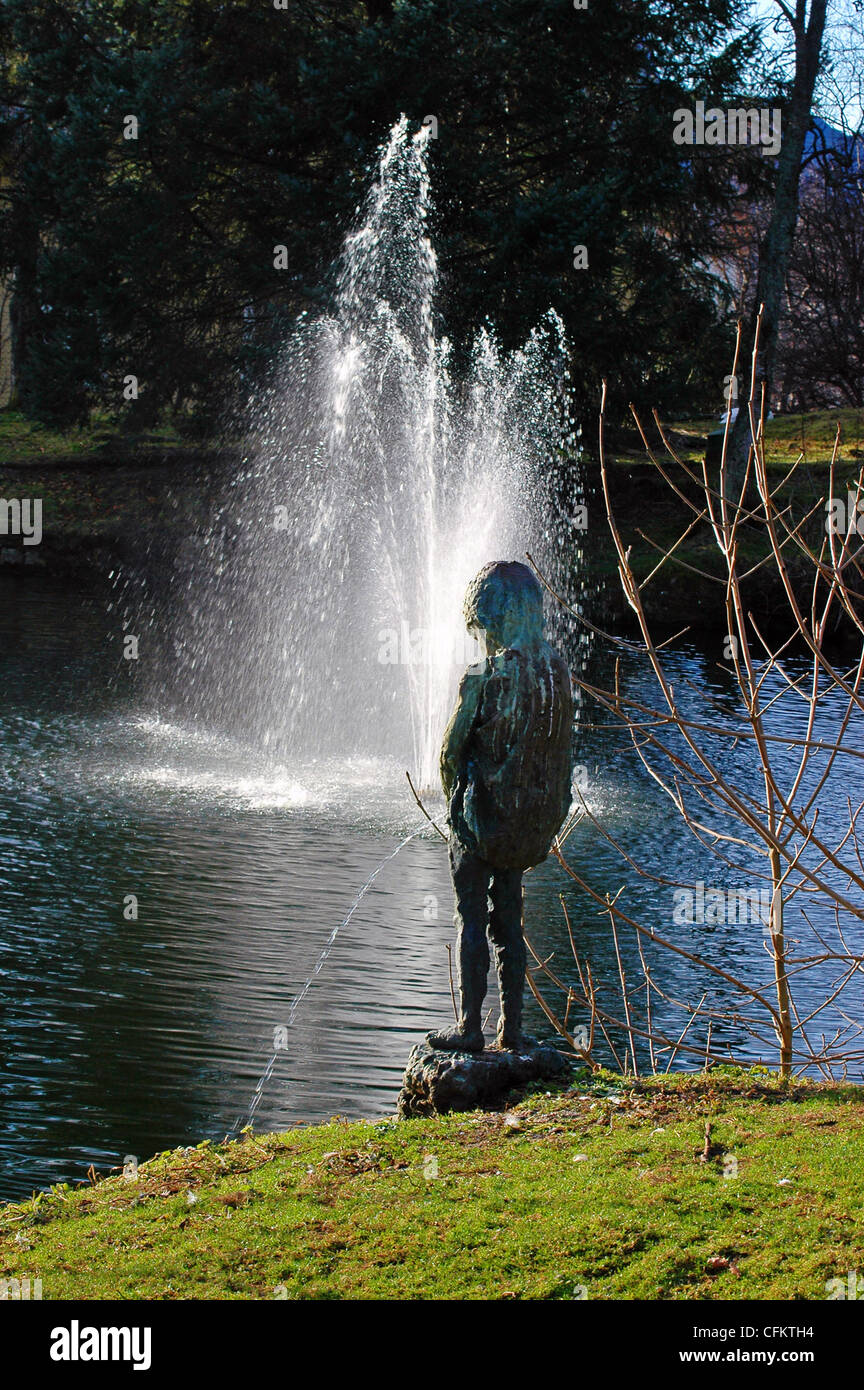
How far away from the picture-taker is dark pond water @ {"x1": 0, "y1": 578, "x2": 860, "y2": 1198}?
6.70 m

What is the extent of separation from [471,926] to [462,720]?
35.3 inches

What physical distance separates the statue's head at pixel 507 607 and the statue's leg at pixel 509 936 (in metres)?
1.01

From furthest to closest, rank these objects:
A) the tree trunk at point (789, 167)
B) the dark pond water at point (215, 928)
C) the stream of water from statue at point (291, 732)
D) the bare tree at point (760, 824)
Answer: the tree trunk at point (789, 167), the stream of water from statue at point (291, 732), the dark pond water at point (215, 928), the bare tree at point (760, 824)

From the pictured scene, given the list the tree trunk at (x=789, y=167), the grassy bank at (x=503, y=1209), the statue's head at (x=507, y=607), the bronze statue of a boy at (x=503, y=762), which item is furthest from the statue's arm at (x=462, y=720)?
the tree trunk at (x=789, y=167)

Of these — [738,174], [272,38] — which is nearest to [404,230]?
[272,38]

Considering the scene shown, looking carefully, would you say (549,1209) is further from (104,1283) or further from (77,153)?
(77,153)

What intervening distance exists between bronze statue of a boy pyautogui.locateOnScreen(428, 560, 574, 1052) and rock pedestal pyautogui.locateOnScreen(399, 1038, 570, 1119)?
16cm

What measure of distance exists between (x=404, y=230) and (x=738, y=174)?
7.48 meters

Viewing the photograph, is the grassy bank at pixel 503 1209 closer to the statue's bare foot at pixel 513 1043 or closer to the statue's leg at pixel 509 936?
the statue's bare foot at pixel 513 1043

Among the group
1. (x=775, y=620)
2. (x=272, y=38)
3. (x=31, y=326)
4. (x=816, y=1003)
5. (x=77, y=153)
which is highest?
(x=272, y=38)

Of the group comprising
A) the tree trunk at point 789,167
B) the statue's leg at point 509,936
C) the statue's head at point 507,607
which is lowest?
the statue's leg at point 509,936

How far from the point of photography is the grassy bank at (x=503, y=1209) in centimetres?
416

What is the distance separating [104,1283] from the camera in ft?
14.0

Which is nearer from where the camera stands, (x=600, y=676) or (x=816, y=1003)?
(x=816, y=1003)
